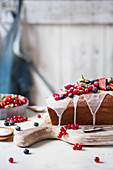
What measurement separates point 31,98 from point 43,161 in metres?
1.78

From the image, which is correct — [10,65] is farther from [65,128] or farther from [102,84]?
[65,128]

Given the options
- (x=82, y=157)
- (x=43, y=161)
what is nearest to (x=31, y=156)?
(x=43, y=161)

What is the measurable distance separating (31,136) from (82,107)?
0.34 m

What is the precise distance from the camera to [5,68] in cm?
262

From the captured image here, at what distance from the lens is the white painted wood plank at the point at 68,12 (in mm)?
2717

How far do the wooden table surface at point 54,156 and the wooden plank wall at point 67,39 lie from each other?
1.60 m

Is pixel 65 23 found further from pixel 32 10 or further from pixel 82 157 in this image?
pixel 82 157

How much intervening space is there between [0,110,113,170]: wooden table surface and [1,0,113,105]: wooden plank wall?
63.0 inches

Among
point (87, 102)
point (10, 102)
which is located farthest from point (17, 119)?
point (87, 102)

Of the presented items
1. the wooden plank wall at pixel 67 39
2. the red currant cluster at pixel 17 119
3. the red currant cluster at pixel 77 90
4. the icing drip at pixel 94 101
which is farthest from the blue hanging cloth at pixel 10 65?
the icing drip at pixel 94 101

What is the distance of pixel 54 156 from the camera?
3.70ft

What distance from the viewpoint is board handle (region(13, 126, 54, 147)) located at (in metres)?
1.22

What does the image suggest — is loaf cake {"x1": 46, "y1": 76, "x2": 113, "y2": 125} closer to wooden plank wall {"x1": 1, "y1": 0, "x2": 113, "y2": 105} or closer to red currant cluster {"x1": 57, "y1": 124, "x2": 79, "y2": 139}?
red currant cluster {"x1": 57, "y1": 124, "x2": 79, "y2": 139}

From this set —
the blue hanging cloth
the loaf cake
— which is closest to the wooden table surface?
the loaf cake
